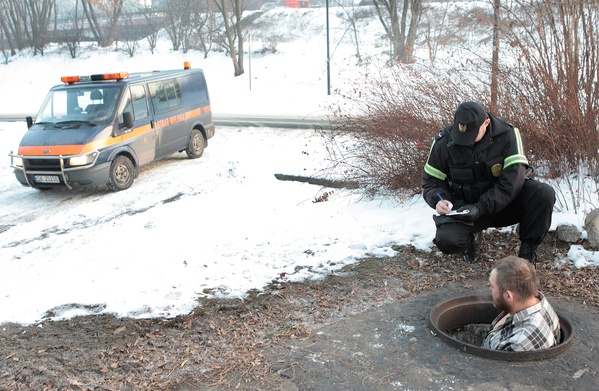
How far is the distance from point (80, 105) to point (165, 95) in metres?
1.65

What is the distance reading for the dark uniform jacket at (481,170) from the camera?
4.88m

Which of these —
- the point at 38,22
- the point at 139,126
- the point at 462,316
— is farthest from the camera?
the point at 38,22

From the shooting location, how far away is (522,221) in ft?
16.3

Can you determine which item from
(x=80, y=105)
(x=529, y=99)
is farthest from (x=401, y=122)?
(x=80, y=105)

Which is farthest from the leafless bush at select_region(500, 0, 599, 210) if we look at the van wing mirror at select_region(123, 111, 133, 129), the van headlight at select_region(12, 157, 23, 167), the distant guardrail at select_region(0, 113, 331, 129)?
the distant guardrail at select_region(0, 113, 331, 129)

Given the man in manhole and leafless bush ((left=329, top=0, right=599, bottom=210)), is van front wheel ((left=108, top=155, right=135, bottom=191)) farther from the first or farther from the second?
the man in manhole

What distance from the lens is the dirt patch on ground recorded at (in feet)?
12.6

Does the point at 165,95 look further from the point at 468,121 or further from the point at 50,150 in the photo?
the point at 468,121

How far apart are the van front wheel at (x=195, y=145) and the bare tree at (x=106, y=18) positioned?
30310mm

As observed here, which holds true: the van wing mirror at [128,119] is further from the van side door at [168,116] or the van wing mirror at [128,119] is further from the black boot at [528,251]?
the black boot at [528,251]

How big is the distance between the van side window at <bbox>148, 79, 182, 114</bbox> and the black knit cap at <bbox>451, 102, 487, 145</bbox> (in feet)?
23.8

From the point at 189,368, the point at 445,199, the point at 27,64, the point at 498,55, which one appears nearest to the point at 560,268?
the point at 445,199

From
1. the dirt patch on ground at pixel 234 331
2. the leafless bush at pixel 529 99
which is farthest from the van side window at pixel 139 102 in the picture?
the dirt patch on ground at pixel 234 331

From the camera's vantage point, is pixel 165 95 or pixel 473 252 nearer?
pixel 473 252
